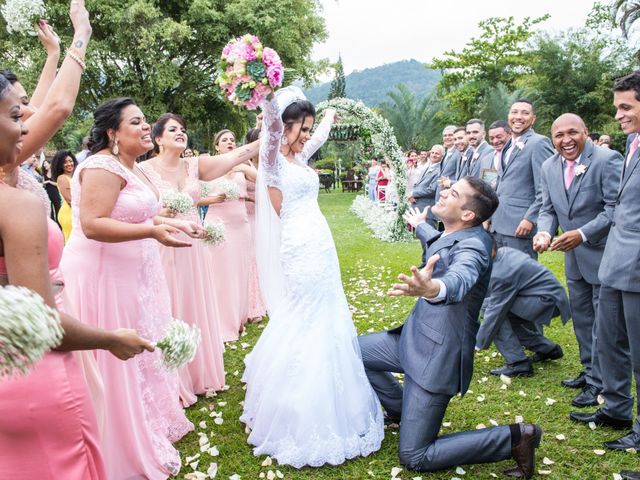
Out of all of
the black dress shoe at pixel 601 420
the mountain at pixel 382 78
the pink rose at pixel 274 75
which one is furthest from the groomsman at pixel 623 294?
the mountain at pixel 382 78

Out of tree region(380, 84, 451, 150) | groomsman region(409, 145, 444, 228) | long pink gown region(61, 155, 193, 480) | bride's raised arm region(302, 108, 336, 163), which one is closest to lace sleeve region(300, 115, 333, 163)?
bride's raised arm region(302, 108, 336, 163)

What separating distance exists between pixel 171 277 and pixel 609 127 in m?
29.0

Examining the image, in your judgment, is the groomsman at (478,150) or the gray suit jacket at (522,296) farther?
the groomsman at (478,150)

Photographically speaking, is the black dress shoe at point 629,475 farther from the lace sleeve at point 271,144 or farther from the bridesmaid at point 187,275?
the bridesmaid at point 187,275

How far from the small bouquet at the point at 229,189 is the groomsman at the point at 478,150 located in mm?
3635

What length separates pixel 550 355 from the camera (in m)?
5.65

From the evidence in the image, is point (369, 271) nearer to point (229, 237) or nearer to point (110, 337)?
point (229, 237)

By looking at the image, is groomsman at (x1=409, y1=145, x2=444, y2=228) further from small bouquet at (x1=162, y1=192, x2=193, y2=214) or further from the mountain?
the mountain

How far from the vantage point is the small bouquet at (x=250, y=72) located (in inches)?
138

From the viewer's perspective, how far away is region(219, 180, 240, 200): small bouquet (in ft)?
23.0

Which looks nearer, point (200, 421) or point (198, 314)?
point (200, 421)

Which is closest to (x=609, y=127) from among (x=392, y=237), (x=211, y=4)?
(x=392, y=237)

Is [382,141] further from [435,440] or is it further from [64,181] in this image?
[435,440]

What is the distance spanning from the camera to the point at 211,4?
23.7 m
